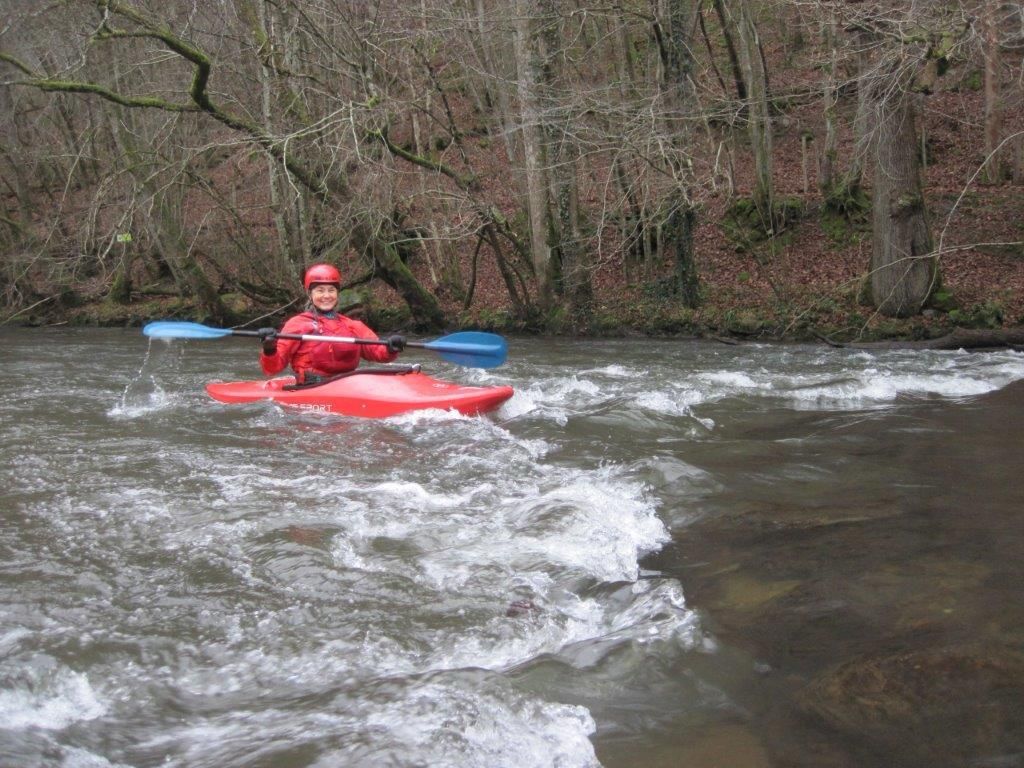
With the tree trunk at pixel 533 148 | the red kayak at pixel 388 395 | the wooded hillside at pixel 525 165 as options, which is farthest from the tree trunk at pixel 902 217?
the red kayak at pixel 388 395

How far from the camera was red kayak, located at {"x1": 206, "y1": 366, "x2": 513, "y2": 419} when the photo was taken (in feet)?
20.9

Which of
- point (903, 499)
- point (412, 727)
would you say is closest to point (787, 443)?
point (903, 499)

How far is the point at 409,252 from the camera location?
16.4m

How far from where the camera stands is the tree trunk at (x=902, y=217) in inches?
405

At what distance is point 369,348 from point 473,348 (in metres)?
0.90

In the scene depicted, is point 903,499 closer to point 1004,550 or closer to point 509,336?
point 1004,550

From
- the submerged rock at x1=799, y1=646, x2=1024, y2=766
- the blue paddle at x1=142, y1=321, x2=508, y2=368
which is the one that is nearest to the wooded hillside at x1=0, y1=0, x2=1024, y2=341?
the blue paddle at x1=142, y1=321, x2=508, y2=368

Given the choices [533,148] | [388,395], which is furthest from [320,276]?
[533,148]

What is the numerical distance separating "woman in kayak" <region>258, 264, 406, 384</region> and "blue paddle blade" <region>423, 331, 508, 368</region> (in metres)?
0.39

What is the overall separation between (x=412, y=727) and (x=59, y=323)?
1544cm

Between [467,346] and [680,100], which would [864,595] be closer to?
[467,346]

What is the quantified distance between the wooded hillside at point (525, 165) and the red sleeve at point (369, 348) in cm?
332

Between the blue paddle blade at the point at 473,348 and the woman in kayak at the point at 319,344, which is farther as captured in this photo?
the blue paddle blade at the point at 473,348

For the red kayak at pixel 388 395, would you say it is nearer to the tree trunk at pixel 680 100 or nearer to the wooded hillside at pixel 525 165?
the wooded hillside at pixel 525 165
